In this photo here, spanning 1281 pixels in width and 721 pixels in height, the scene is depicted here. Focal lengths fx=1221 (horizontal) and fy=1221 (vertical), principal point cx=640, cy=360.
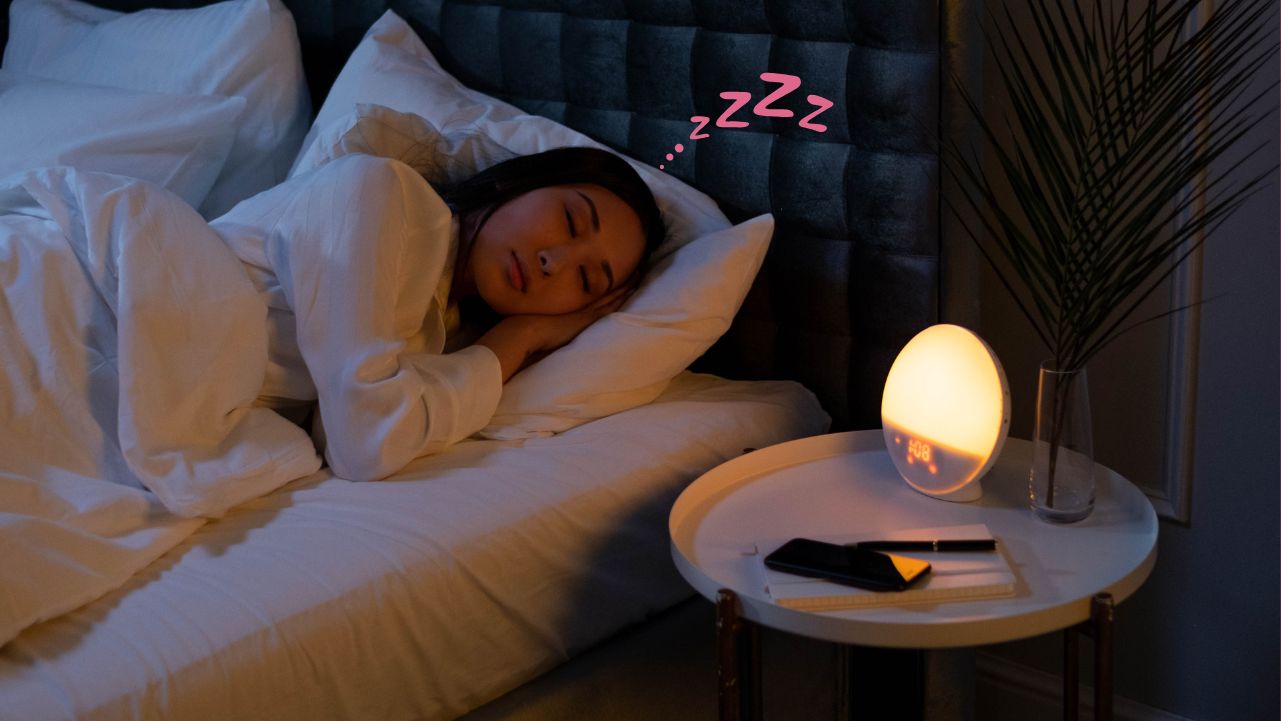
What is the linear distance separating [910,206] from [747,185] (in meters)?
0.29

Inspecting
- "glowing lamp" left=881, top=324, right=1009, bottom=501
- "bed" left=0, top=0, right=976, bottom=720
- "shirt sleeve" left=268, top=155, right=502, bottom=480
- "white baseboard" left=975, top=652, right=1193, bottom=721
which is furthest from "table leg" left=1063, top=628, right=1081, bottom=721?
"shirt sleeve" left=268, top=155, right=502, bottom=480

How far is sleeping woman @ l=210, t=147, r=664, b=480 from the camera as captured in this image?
60.3 inches

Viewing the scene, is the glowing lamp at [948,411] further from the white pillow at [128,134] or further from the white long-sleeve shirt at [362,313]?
the white pillow at [128,134]

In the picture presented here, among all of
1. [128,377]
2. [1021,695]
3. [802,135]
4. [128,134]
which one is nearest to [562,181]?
[802,135]

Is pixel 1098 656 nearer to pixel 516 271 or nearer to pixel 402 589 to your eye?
pixel 402 589

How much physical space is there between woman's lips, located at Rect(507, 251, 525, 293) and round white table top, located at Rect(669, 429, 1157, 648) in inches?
17.5

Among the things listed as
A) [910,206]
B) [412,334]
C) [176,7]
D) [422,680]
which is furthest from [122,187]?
[176,7]

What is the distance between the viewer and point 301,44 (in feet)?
8.45

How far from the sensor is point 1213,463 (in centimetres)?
167

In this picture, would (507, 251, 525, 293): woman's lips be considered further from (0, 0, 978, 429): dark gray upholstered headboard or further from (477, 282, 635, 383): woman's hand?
(0, 0, 978, 429): dark gray upholstered headboard

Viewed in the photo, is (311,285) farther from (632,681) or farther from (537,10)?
(537,10)

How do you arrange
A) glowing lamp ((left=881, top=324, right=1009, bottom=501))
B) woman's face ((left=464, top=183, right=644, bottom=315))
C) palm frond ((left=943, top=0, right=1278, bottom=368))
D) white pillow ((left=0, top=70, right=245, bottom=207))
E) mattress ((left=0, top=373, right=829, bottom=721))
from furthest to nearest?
white pillow ((left=0, top=70, right=245, bottom=207)) → woman's face ((left=464, top=183, right=644, bottom=315)) → glowing lamp ((left=881, top=324, right=1009, bottom=501)) → palm frond ((left=943, top=0, right=1278, bottom=368)) → mattress ((left=0, top=373, right=829, bottom=721))

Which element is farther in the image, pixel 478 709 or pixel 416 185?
pixel 416 185

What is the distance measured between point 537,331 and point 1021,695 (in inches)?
38.5
